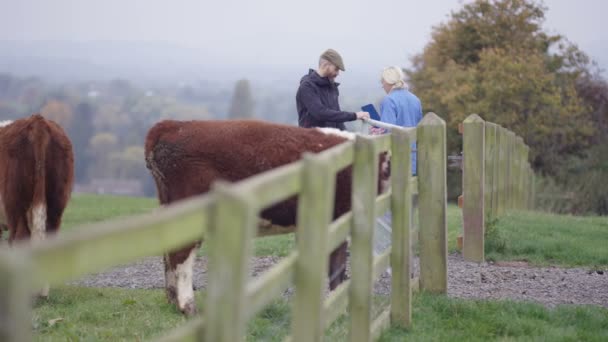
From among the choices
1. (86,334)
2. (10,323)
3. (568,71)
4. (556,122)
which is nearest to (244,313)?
(10,323)

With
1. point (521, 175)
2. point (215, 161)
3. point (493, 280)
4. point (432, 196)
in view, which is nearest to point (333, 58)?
point (432, 196)

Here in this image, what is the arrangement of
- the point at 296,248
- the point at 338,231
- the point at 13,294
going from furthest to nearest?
1. the point at 338,231
2. the point at 296,248
3. the point at 13,294

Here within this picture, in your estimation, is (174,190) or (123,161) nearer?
(174,190)

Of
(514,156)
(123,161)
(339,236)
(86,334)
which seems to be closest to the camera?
(339,236)

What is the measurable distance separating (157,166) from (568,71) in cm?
2957

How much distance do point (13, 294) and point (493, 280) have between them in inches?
278

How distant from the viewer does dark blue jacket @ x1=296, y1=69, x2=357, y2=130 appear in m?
8.63

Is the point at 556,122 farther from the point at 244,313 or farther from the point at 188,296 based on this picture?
the point at 244,313

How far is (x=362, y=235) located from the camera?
5016 millimetres

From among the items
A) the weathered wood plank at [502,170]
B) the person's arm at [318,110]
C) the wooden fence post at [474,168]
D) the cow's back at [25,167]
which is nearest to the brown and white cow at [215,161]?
the cow's back at [25,167]

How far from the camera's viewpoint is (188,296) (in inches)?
275

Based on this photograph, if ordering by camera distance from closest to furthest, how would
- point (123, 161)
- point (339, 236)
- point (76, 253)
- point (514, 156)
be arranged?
point (76, 253) < point (339, 236) < point (514, 156) < point (123, 161)

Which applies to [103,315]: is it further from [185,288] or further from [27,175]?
[27,175]

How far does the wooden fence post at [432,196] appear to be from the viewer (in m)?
7.21
